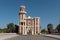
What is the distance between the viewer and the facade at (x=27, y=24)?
226 ft

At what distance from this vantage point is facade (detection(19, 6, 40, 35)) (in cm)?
6888

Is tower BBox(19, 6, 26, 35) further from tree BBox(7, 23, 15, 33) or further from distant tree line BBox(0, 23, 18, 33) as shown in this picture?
tree BBox(7, 23, 15, 33)

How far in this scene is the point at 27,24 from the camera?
234ft

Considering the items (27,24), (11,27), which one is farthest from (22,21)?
(11,27)

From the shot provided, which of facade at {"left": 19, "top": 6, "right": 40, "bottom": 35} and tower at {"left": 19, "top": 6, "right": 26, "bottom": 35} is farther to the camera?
facade at {"left": 19, "top": 6, "right": 40, "bottom": 35}

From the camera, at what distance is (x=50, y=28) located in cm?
7044

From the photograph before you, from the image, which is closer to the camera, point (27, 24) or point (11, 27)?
point (11, 27)

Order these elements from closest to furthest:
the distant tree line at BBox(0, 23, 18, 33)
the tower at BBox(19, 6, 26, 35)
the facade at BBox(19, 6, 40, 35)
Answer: the tower at BBox(19, 6, 26, 35) < the facade at BBox(19, 6, 40, 35) < the distant tree line at BBox(0, 23, 18, 33)

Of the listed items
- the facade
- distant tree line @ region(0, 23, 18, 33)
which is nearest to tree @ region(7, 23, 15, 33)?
distant tree line @ region(0, 23, 18, 33)

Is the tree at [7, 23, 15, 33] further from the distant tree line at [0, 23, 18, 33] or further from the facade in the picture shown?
the facade

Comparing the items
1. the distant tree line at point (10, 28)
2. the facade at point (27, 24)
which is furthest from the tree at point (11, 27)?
the facade at point (27, 24)

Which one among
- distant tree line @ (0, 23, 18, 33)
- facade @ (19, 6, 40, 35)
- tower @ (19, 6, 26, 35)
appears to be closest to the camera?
tower @ (19, 6, 26, 35)

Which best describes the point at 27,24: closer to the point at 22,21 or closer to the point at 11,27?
the point at 22,21

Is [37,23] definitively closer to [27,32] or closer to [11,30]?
[27,32]
